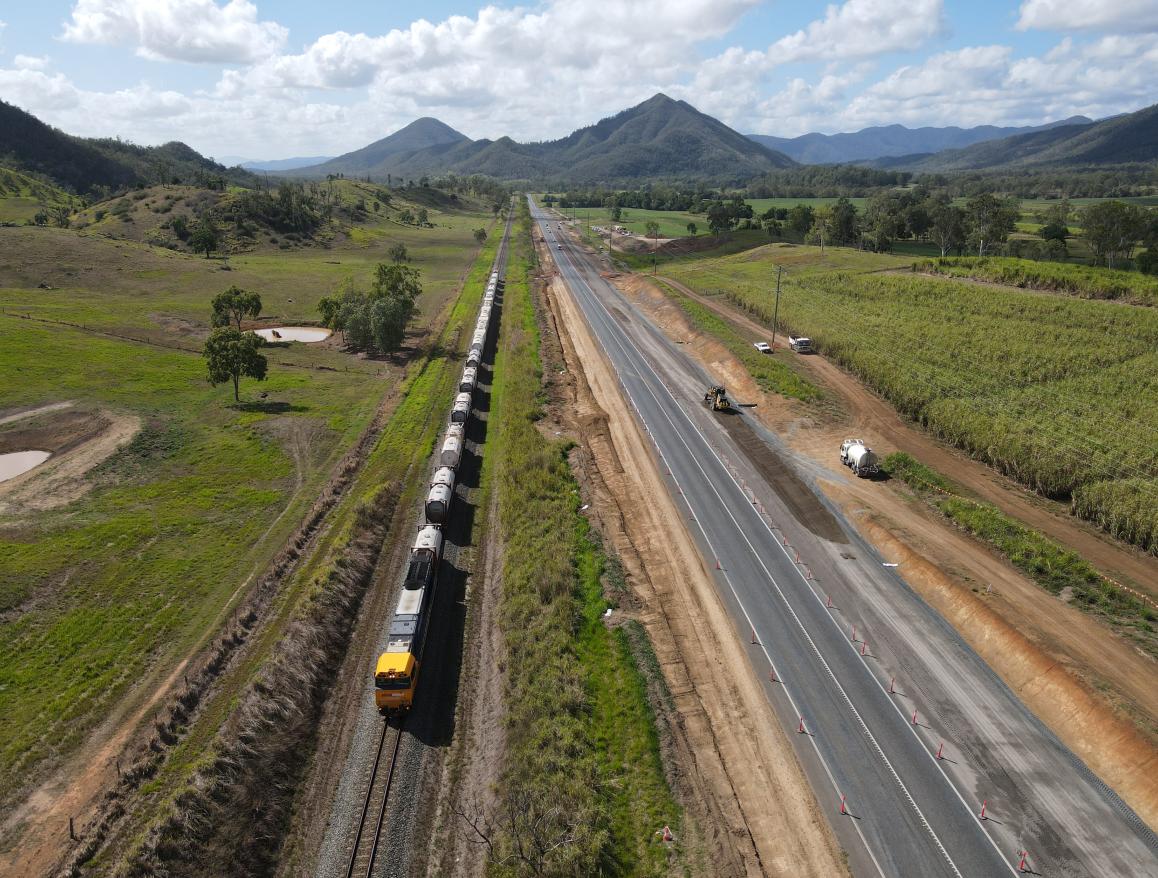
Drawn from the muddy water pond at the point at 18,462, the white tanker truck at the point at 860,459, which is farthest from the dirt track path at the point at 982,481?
the muddy water pond at the point at 18,462

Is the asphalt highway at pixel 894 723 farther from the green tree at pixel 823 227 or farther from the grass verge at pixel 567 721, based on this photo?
the green tree at pixel 823 227

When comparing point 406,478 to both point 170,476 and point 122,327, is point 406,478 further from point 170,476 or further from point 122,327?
point 122,327

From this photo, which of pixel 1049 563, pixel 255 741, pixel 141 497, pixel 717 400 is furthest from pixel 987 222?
pixel 255 741

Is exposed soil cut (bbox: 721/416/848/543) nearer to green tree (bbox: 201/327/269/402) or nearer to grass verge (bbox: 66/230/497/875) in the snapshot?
grass verge (bbox: 66/230/497/875)

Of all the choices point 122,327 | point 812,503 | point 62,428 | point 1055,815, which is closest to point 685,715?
point 1055,815

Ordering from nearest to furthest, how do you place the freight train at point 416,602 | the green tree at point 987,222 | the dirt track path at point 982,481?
the freight train at point 416,602 < the dirt track path at point 982,481 < the green tree at point 987,222

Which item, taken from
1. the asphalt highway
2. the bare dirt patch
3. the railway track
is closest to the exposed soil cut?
the asphalt highway
